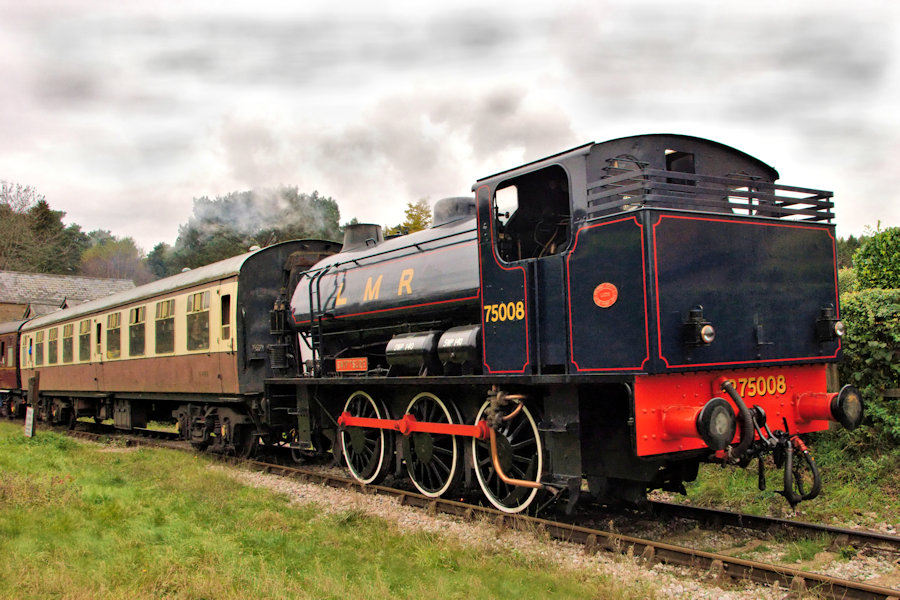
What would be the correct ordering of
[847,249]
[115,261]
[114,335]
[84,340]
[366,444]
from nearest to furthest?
1. [366,444]
2. [114,335]
3. [84,340]
4. [847,249]
5. [115,261]

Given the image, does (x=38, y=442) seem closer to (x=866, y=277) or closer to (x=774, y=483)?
(x=774, y=483)

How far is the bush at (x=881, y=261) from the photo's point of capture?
12391mm

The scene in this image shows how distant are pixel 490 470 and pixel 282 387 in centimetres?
488

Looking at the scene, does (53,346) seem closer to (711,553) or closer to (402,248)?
(402,248)

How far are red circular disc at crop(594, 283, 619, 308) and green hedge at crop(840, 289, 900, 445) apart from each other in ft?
13.5

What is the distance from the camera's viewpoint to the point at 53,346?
19.5 m

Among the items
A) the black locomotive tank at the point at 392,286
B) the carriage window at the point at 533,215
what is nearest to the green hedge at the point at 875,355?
the carriage window at the point at 533,215

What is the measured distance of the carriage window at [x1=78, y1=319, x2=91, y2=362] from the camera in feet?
55.4

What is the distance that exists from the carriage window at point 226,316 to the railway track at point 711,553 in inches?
174

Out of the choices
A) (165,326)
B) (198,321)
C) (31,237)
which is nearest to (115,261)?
(31,237)

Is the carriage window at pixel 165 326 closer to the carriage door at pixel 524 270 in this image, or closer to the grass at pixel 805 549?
the carriage door at pixel 524 270

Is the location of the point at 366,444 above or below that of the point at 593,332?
below

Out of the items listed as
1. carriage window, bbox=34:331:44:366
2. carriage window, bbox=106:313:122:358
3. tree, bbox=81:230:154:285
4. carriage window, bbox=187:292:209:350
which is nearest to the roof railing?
carriage window, bbox=187:292:209:350

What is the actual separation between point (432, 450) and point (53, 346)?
51.5 ft
